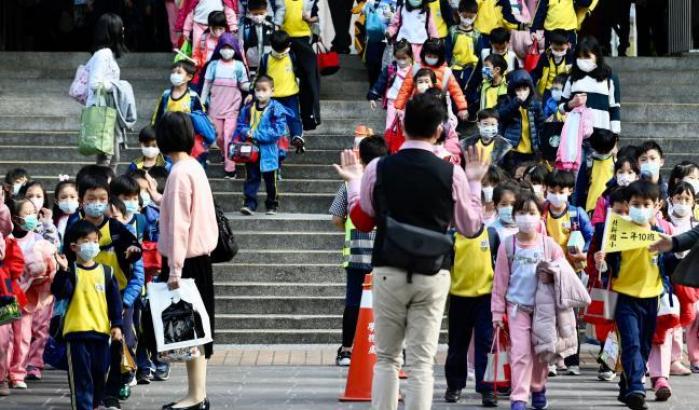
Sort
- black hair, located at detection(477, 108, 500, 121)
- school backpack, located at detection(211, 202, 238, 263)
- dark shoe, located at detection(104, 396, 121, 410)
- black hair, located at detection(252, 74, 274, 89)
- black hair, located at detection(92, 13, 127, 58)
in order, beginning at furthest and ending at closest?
black hair, located at detection(252, 74, 274, 89)
black hair, located at detection(92, 13, 127, 58)
black hair, located at detection(477, 108, 500, 121)
dark shoe, located at detection(104, 396, 121, 410)
school backpack, located at detection(211, 202, 238, 263)

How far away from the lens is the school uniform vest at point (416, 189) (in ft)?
33.5

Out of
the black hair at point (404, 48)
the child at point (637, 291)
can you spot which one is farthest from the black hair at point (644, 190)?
the black hair at point (404, 48)

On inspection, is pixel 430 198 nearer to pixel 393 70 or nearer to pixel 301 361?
pixel 301 361

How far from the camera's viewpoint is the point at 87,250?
39.3ft

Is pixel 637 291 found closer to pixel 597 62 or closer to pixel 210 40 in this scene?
pixel 597 62

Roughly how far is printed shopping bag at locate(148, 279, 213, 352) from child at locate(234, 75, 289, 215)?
20.3ft

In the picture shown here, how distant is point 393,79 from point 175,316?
306 inches

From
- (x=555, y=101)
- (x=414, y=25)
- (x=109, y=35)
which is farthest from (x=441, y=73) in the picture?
(x=109, y=35)

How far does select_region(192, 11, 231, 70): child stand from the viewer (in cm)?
1970

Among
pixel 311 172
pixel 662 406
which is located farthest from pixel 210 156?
pixel 662 406

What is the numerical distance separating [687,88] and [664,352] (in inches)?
367

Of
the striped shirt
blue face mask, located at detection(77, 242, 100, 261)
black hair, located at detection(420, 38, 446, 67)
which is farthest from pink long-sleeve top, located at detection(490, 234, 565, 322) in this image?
black hair, located at detection(420, 38, 446, 67)

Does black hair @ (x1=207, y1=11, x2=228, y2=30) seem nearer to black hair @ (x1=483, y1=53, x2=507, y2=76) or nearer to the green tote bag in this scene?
the green tote bag

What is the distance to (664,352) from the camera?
13375 mm
